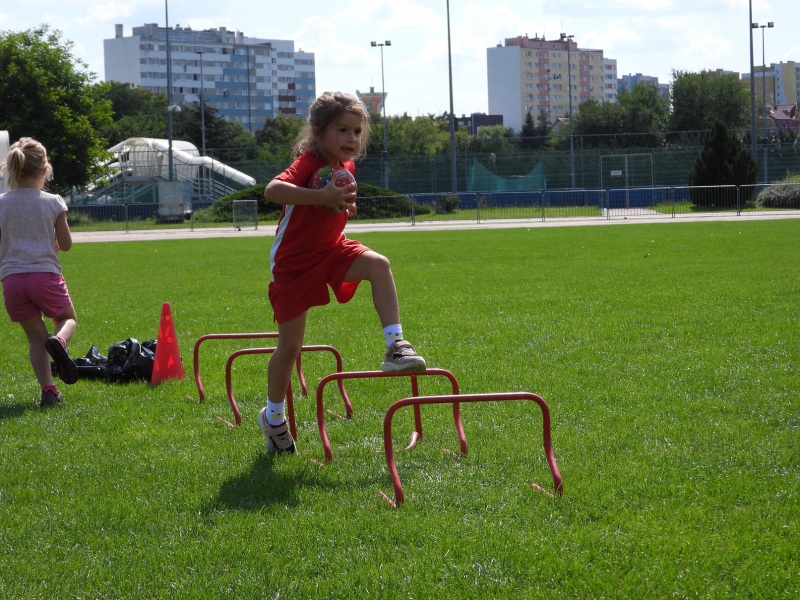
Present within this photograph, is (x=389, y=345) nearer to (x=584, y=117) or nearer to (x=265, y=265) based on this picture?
(x=265, y=265)

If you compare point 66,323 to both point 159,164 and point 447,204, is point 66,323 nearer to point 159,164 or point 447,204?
point 447,204

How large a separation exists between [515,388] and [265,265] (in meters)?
14.0

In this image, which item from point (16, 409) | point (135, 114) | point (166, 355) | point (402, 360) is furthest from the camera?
point (135, 114)

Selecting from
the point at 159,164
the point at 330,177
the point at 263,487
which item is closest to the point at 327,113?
the point at 330,177

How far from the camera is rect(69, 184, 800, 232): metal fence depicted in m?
40.7

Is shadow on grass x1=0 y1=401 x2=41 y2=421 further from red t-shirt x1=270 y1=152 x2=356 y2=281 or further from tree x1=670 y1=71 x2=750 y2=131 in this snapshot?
tree x1=670 y1=71 x2=750 y2=131

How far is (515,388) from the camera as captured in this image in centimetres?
696

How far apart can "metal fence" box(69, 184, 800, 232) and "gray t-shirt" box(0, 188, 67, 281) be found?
Answer: 3333 cm

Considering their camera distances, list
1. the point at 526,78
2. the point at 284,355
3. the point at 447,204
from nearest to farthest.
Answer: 1. the point at 284,355
2. the point at 447,204
3. the point at 526,78

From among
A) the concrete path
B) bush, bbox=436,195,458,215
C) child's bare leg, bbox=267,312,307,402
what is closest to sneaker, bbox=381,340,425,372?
child's bare leg, bbox=267,312,307,402

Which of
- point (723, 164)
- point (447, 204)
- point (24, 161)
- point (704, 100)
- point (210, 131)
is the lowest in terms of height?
point (24, 161)

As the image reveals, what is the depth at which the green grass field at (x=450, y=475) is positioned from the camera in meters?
3.70

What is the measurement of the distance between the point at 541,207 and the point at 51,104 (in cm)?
2466

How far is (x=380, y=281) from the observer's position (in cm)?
505
